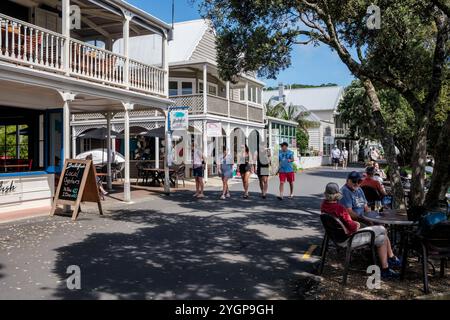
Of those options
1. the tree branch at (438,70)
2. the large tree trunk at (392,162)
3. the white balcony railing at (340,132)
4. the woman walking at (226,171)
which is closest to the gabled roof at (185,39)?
the woman walking at (226,171)

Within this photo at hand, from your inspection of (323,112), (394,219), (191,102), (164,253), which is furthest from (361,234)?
(323,112)

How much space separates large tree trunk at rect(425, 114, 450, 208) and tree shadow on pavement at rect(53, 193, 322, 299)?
76.7 inches

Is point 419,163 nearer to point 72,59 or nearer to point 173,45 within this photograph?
point 72,59

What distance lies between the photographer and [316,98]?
188 ft

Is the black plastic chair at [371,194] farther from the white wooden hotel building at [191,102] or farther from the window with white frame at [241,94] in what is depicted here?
the window with white frame at [241,94]

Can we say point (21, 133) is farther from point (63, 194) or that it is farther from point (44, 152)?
point (63, 194)

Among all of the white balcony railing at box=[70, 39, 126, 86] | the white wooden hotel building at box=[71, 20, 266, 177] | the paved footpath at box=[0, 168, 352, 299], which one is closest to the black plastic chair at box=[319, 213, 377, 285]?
the paved footpath at box=[0, 168, 352, 299]

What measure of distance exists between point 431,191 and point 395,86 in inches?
76.6

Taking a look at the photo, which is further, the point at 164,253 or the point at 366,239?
the point at 164,253

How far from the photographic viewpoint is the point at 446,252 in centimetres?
512

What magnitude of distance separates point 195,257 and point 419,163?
376 cm

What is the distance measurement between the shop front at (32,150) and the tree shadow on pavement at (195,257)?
2340 millimetres

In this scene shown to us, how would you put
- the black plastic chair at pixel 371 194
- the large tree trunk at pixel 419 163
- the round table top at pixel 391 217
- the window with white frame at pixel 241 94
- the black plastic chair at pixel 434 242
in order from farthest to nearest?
the window with white frame at pixel 241 94 < the black plastic chair at pixel 371 194 < the large tree trunk at pixel 419 163 < the round table top at pixel 391 217 < the black plastic chair at pixel 434 242

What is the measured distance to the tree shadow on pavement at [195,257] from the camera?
16.6 feet
